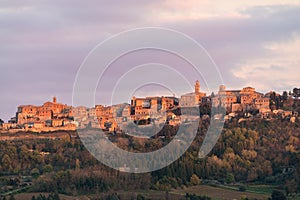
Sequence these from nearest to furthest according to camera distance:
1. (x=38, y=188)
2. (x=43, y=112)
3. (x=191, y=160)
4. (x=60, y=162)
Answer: (x=38, y=188) → (x=191, y=160) → (x=60, y=162) → (x=43, y=112)

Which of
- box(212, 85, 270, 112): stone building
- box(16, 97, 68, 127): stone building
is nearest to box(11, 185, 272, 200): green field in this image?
box(212, 85, 270, 112): stone building

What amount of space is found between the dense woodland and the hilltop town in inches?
141

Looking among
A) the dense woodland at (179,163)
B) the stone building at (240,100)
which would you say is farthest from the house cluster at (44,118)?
the stone building at (240,100)

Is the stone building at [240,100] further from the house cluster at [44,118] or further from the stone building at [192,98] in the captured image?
the house cluster at [44,118]

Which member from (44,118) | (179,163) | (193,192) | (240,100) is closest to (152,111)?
(240,100)

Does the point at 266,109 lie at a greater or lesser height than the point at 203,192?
greater

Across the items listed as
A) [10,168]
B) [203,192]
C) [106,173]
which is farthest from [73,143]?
[203,192]

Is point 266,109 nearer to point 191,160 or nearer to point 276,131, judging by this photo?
point 276,131

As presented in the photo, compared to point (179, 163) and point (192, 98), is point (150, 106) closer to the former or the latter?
point (192, 98)

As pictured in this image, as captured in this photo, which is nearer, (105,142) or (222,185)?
(222,185)

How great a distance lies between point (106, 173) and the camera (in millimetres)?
46219

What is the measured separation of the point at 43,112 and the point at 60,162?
68.8 feet

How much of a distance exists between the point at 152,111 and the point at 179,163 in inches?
838

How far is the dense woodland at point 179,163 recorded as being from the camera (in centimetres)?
4478
